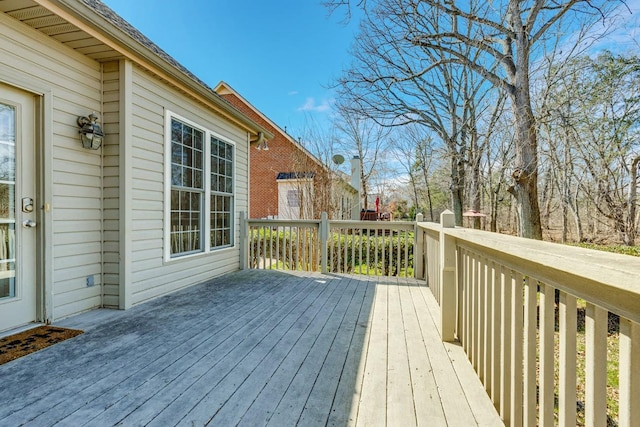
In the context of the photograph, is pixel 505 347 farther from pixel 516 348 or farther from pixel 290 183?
pixel 290 183

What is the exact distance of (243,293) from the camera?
4.14 m

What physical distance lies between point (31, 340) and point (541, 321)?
3.41 metres

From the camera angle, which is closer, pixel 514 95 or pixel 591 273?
pixel 591 273

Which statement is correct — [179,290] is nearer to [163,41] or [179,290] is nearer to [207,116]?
[207,116]

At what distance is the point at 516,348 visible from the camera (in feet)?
4.88

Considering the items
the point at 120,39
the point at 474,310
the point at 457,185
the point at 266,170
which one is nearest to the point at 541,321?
the point at 474,310

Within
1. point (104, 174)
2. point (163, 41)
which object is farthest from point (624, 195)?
point (163, 41)

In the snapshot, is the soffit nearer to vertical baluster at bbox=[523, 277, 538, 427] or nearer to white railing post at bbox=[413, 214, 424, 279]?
vertical baluster at bbox=[523, 277, 538, 427]

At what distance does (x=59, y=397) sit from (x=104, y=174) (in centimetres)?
234

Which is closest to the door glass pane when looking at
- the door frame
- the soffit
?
the door frame

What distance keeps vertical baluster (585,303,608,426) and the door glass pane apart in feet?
12.5

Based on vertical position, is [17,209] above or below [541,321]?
above

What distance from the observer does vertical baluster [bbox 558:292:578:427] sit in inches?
41.3

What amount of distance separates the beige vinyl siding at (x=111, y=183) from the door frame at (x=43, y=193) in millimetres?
539
